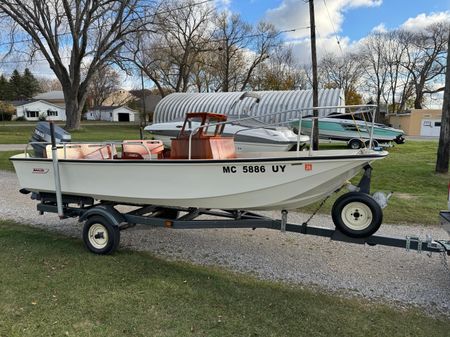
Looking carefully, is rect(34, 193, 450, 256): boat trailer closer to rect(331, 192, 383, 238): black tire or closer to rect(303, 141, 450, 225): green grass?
rect(331, 192, 383, 238): black tire

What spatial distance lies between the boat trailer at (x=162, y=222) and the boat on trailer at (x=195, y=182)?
0.04ft

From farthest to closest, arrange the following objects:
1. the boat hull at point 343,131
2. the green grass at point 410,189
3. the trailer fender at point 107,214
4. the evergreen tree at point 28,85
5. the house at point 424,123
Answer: the evergreen tree at point 28,85 → the house at point 424,123 → the boat hull at point 343,131 → the green grass at point 410,189 → the trailer fender at point 107,214

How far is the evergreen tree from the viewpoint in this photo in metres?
82.8

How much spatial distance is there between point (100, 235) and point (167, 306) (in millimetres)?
1851

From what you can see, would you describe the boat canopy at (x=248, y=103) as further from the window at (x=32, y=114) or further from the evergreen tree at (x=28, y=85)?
the evergreen tree at (x=28, y=85)

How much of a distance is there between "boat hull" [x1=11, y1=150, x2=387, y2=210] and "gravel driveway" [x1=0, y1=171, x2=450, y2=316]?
909 millimetres

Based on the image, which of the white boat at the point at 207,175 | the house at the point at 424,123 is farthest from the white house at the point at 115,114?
the white boat at the point at 207,175

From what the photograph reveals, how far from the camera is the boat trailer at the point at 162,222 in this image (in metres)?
3.93

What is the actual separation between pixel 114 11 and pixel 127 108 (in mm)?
61409

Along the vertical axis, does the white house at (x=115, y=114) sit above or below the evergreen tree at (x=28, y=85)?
below

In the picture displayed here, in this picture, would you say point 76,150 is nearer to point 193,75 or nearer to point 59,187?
point 59,187

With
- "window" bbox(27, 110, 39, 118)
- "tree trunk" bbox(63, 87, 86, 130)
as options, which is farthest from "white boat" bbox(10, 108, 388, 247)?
"window" bbox(27, 110, 39, 118)

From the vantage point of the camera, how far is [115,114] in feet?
288

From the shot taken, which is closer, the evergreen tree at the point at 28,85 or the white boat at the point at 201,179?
the white boat at the point at 201,179
